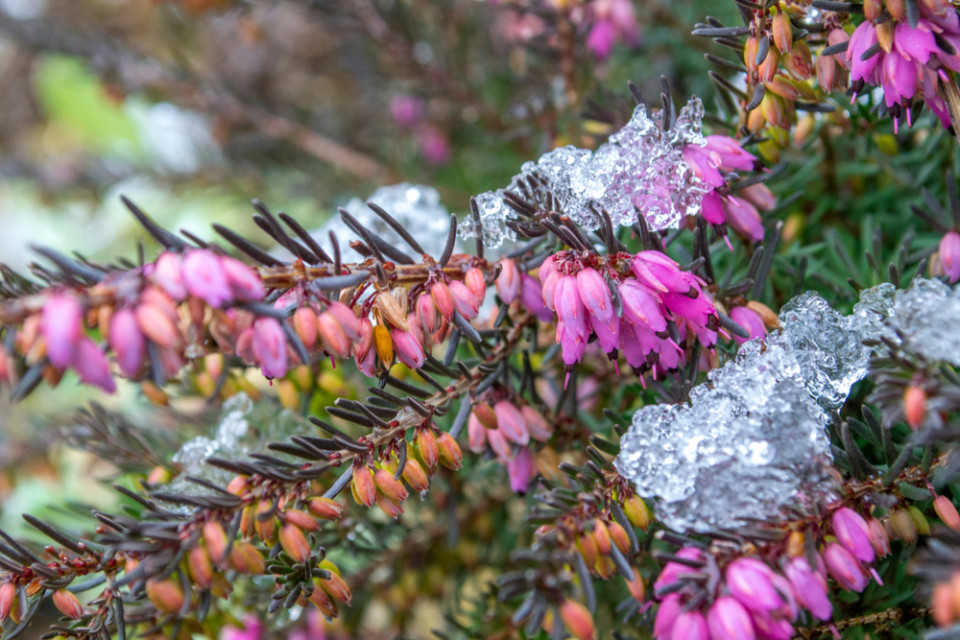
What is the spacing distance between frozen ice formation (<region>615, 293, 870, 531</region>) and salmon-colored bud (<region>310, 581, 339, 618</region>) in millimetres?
271

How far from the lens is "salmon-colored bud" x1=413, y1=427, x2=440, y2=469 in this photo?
1.86ft

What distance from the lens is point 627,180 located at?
602mm

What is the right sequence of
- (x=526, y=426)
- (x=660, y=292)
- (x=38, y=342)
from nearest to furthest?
(x=38, y=342), (x=660, y=292), (x=526, y=426)

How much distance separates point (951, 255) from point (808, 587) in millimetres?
351

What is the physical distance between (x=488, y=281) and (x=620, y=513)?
0.77ft

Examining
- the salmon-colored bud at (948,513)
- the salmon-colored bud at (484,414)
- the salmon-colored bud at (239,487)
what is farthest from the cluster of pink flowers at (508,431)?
the salmon-colored bud at (948,513)

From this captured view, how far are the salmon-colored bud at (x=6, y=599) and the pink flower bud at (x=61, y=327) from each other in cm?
24

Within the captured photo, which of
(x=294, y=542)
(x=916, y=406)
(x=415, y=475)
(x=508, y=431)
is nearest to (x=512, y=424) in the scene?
(x=508, y=431)

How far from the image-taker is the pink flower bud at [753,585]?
0.44 m

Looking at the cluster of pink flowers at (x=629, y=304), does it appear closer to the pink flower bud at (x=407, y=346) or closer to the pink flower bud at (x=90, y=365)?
the pink flower bud at (x=407, y=346)

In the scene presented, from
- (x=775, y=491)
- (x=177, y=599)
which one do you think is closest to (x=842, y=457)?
(x=775, y=491)

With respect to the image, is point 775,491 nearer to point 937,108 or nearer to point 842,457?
point 842,457

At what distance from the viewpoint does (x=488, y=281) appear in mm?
621

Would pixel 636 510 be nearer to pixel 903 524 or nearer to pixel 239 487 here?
pixel 903 524
